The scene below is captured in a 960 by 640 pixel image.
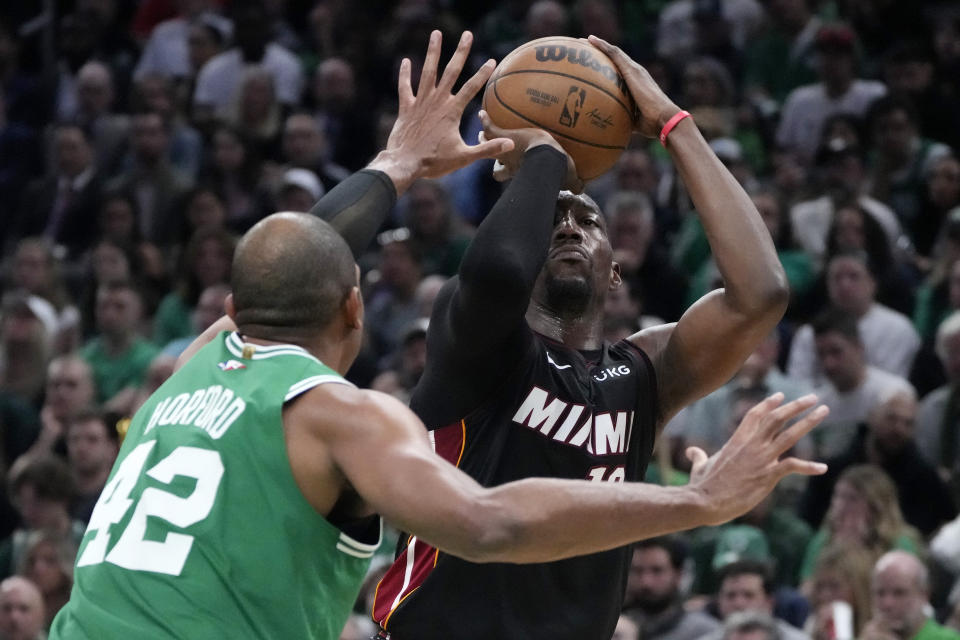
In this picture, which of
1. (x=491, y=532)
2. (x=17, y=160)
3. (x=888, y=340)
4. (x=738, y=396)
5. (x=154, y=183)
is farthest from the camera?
(x=17, y=160)

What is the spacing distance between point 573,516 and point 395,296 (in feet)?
24.0

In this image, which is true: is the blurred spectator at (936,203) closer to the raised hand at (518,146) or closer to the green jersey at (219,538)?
the raised hand at (518,146)

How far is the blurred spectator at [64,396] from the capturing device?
10594 millimetres

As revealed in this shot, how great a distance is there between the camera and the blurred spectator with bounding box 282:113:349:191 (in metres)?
12.5

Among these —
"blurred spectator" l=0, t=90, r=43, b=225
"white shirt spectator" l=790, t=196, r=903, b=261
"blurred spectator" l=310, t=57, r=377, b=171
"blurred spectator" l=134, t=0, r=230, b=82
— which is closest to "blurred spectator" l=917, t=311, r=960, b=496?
"white shirt spectator" l=790, t=196, r=903, b=261

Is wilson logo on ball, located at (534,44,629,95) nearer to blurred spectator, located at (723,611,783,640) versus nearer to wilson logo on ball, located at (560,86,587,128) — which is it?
wilson logo on ball, located at (560,86,587,128)

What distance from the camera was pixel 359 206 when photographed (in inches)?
189

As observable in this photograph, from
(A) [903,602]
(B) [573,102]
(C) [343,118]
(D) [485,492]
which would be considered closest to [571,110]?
(B) [573,102]

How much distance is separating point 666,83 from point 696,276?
2.23 m

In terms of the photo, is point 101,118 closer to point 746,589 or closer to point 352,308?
point 746,589

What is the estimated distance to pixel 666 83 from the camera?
12.4 metres

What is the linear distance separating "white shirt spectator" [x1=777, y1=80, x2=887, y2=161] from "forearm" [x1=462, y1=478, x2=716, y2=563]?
8.58 meters

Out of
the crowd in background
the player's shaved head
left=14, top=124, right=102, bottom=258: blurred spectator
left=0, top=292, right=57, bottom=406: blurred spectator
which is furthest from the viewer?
left=14, top=124, right=102, bottom=258: blurred spectator

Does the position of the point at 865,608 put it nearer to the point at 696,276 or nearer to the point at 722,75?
the point at 696,276
